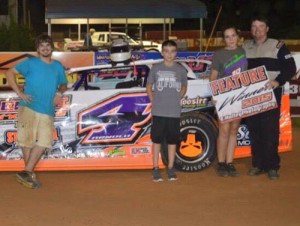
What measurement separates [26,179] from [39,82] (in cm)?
110

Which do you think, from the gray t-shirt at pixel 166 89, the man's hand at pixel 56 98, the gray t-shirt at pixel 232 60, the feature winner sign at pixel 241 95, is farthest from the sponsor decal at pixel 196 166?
the man's hand at pixel 56 98

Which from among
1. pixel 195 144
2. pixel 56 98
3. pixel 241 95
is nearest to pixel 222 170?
pixel 195 144

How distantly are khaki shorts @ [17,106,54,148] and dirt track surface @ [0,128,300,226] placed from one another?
0.53m

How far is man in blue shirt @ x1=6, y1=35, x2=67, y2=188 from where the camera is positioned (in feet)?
23.6

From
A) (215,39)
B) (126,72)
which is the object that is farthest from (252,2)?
(126,72)

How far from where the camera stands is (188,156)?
26.2 feet

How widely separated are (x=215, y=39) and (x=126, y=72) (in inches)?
1230

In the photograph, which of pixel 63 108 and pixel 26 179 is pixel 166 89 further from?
pixel 26 179

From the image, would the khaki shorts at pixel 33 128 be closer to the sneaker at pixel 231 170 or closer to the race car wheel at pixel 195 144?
the race car wheel at pixel 195 144

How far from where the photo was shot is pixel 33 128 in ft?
23.8

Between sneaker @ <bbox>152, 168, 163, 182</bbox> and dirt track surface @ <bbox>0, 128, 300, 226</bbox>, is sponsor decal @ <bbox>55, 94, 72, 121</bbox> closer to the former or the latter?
dirt track surface @ <bbox>0, 128, 300, 226</bbox>

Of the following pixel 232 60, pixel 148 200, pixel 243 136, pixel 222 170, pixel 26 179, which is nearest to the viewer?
pixel 148 200

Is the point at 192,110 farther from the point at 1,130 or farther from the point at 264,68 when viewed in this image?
the point at 1,130

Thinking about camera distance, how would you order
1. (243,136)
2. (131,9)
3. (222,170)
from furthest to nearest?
(131,9), (243,136), (222,170)
